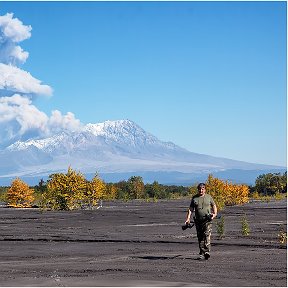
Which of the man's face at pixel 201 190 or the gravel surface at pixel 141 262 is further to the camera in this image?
the man's face at pixel 201 190

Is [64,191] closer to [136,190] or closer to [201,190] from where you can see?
[201,190]

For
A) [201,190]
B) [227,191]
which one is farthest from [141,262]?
[227,191]

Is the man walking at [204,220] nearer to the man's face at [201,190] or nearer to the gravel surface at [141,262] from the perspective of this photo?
the man's face at [201,190]

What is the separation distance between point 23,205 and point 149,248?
193 feet

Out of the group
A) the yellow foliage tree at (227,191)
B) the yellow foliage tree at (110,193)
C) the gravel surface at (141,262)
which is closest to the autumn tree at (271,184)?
the yellow foliage tree at (110,193)

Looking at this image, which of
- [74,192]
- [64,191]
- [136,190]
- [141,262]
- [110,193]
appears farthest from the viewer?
[136,190]

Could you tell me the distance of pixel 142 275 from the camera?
1471 centimetres

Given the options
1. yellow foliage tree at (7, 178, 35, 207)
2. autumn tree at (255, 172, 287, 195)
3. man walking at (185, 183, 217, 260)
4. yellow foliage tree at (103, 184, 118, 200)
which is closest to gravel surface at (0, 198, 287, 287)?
man walking at (185, 183, 217, 260)

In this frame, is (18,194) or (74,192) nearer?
(74,192)

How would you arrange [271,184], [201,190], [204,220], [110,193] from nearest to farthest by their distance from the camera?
1. [204,220]
2. [201,190]
3. [110,193]
4. [271,184]

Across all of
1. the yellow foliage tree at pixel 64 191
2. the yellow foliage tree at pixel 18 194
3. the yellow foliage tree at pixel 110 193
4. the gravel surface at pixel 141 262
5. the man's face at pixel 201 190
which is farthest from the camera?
the yellow foliage tree at pixel 110 193

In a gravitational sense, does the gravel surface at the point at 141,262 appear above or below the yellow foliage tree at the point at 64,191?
below

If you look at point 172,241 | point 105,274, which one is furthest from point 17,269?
point 172,241

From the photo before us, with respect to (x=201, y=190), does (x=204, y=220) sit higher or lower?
lower
